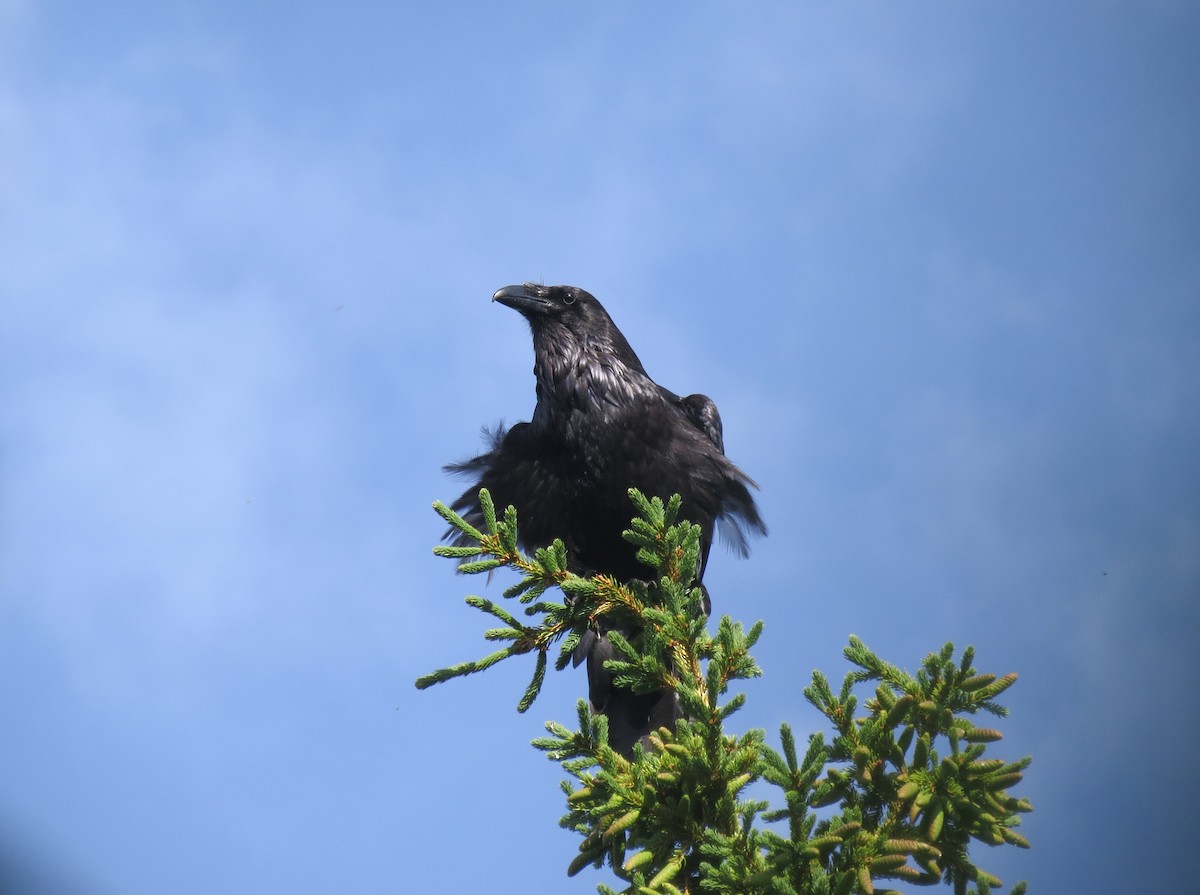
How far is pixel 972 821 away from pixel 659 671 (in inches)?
35.2

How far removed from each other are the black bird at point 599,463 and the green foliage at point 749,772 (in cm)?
167

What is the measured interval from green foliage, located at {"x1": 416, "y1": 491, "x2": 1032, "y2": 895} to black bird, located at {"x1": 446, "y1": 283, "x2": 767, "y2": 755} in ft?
5.49

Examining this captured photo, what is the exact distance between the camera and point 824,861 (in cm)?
271

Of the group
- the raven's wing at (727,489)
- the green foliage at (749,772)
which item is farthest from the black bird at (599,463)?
the green foliage at (749,772)

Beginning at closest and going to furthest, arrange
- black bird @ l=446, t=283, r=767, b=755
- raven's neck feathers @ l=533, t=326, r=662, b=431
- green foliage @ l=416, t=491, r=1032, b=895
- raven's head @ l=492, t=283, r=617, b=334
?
green foliage @ l=416, t=491, r=1032, b=895
black bird @ l=446, t=283, r=767, b=755
raven's neck feathers @ l=533, t=326, r=662, b=431
raven's head @ l=492, t=283, r=617, b=334

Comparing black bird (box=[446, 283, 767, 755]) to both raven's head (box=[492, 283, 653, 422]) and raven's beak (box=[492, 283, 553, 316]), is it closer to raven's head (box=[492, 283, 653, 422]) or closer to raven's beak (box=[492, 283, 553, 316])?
raven's head (box=[492, 283, 653, 422])

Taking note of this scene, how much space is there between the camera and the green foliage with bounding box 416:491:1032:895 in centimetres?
269

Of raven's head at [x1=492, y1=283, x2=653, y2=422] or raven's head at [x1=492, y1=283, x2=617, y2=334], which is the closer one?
raven's head at [x1=492, y1=283, x2=653, y2=422]

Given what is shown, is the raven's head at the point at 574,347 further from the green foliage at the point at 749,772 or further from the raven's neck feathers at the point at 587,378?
the green foliage at the point at 749,772

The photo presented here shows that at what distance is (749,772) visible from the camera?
112 inches

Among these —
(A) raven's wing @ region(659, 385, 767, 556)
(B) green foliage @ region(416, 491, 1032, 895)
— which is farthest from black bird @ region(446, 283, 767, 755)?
(B) green foliage @ region(416, 491, 1032, 895)

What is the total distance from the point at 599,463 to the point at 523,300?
45.2 inches

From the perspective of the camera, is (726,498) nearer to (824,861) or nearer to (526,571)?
(526,571)

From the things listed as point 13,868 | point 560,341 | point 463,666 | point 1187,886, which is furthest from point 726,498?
point 1187,886
